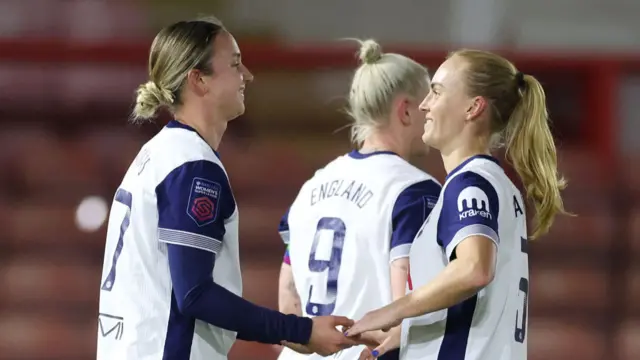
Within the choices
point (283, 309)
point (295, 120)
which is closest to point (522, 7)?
point (295, 120)

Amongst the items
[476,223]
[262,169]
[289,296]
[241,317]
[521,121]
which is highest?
[521,121]

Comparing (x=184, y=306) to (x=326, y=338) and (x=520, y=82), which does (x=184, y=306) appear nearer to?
(x=326, y=338)

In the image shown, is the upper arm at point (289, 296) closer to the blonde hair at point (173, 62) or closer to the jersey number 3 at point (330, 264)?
the jersey number 3 at point (330, 264)

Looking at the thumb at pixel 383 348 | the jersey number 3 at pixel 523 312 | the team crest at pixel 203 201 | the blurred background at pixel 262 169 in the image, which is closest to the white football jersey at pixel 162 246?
the team crest at pixel 203 201

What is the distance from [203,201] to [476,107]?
0.53 m

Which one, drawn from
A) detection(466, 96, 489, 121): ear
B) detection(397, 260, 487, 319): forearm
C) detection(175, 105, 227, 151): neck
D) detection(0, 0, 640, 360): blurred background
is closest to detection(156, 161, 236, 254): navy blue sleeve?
detection(175, 105, 227, 151): neck

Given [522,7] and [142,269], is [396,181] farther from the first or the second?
[522,7]

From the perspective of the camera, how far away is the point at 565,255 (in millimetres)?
4621

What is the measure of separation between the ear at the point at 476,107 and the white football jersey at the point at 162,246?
1.52 feet

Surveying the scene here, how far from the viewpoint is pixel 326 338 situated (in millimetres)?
2031

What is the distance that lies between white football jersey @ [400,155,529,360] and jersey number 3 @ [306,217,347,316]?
0.39 meters

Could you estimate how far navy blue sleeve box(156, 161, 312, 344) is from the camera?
1.90m

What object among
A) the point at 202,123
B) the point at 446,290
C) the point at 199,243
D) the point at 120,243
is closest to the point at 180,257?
the point at 199,243

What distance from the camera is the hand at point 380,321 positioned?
75.5 inches
